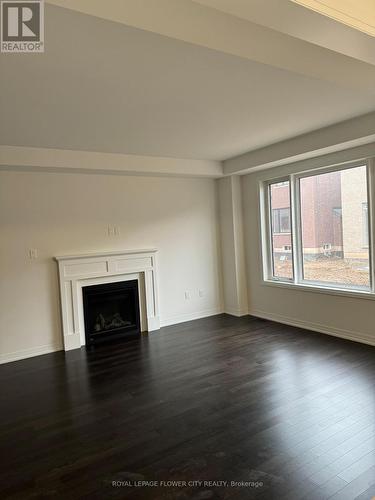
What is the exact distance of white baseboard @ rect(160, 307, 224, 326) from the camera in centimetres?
554

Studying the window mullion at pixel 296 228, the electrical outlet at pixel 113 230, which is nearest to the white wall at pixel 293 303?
the window mullion at pixel 296 228

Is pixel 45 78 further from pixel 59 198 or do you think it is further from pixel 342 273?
pixel 342 273

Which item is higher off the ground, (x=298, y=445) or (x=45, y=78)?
(x=45, y=78)

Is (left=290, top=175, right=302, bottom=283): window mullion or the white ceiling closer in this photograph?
the white ceiling

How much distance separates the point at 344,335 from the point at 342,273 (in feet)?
2.69

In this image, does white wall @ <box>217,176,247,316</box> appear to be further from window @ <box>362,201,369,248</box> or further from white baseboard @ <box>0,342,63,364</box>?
white baseboard @ <box>0,342,63,364</box>

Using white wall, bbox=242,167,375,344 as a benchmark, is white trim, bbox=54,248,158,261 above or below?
above

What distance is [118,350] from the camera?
4477 millimetres

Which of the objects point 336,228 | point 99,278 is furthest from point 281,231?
point 99,278

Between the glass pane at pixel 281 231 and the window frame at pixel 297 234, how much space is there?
0.20ft

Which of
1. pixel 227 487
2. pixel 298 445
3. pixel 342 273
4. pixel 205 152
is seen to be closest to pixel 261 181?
pixel 205 152

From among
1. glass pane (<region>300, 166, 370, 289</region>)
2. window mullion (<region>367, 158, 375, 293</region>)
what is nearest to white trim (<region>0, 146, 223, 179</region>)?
glass pane (<region>300, 166, 370, 289</region>)

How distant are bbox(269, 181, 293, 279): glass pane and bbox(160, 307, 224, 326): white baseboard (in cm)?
129

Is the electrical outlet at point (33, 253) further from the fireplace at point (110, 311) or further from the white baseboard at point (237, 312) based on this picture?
the white baseboard at point (237, 312)
